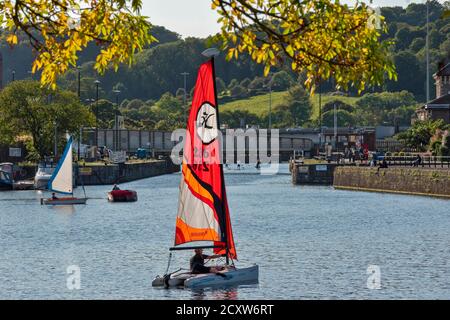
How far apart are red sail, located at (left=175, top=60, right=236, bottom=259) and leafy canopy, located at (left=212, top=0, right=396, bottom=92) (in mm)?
18288

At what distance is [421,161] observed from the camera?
135750 millimetres

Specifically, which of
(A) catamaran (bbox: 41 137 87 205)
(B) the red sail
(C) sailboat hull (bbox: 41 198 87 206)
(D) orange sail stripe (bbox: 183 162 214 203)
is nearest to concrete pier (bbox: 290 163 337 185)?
(A) catamaran (bbox: 41 137 87 205)

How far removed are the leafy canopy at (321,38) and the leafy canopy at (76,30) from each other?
2115mm

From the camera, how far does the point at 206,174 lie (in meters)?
43.2

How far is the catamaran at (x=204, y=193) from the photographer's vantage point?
41.5 meters

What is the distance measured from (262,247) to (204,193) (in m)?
24.8

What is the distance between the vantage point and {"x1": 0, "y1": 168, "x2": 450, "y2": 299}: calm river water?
47906 millimetres

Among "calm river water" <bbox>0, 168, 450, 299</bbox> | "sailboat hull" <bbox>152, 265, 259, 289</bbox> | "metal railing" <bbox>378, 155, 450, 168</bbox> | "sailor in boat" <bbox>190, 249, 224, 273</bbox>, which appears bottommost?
"calm river water" <bbox>0, 168, 450, 299</bbox>

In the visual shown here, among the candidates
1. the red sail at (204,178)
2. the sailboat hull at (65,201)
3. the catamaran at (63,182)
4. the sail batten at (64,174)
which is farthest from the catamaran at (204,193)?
the sailboat hull at (65,201)

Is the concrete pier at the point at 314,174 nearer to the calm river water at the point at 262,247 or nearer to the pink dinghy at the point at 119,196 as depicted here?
the calm river water at the point at 262,247

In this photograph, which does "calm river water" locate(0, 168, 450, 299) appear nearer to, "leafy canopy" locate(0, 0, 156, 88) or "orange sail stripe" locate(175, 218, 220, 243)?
"orange sail stripe" locate(175, 218, 220, 243)

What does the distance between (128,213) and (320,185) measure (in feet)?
200
